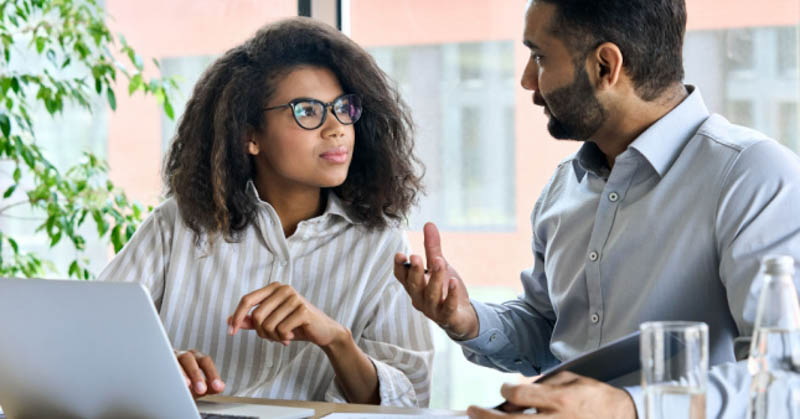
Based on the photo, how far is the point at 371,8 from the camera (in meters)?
3.22

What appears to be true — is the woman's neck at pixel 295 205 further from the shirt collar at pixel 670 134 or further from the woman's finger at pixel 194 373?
the shirt collar at pixel 670 134

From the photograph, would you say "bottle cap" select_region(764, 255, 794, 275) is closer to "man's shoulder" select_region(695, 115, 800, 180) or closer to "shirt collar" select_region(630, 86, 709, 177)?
"man's shoulder" select_region(695, 115, 800, 180)

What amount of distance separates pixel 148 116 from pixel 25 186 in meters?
0.59

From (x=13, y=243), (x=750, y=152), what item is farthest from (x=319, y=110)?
(x=13, y=243)

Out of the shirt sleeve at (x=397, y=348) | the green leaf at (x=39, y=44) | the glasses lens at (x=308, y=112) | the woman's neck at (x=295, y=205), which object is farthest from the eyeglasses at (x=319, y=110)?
the green leaf at (x=39, y=44)

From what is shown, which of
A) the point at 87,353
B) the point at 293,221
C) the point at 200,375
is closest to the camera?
the point at 87,353

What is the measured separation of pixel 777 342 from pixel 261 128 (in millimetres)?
1490

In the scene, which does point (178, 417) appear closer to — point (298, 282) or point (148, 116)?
point (298, 282)

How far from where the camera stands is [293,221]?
2.18 meters

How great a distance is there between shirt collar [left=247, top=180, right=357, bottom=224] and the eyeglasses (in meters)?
0.17

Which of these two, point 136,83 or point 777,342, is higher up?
point 136,83

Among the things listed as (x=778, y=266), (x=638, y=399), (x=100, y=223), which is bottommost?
(x=638, y=399)

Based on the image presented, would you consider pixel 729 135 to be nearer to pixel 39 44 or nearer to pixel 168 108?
pixel 168 108

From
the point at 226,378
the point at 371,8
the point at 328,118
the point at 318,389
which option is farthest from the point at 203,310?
the point at 371,8
